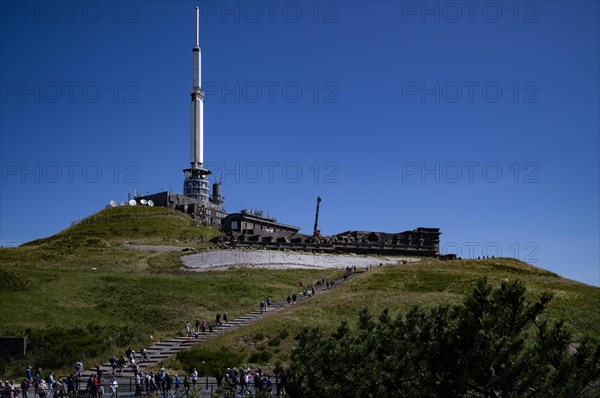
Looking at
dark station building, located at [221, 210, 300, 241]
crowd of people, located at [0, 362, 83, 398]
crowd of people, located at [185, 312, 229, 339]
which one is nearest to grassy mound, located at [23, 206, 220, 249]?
dark station building, located at [221, 210, 300, 241]

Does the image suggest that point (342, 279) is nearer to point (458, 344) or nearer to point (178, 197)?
point (458, 344)

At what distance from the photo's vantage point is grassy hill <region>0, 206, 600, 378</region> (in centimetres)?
4988

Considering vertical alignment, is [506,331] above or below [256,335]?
above

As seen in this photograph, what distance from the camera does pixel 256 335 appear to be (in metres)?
50.0

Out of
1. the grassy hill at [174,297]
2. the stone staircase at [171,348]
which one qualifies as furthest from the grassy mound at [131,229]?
the stone staircase at [171,348]

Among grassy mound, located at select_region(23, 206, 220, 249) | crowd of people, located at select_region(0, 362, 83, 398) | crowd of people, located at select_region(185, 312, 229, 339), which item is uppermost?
grassy mound, located at select_region(23, 206, 220, 249)

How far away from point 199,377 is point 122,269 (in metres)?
45.9

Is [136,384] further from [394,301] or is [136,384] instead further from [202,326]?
[394,301]

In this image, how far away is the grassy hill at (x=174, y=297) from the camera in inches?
1964

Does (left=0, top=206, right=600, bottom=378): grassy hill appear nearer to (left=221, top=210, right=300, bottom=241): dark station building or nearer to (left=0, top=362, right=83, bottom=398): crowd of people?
(left=0, top=362, right=83, bottom=398): crowd of people

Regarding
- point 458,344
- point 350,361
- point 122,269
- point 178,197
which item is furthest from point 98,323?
point 178,197

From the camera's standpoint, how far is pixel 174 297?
6562cm

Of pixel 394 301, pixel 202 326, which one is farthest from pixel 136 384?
pixel 394 301

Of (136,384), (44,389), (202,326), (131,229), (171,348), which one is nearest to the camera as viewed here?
(44,389)
